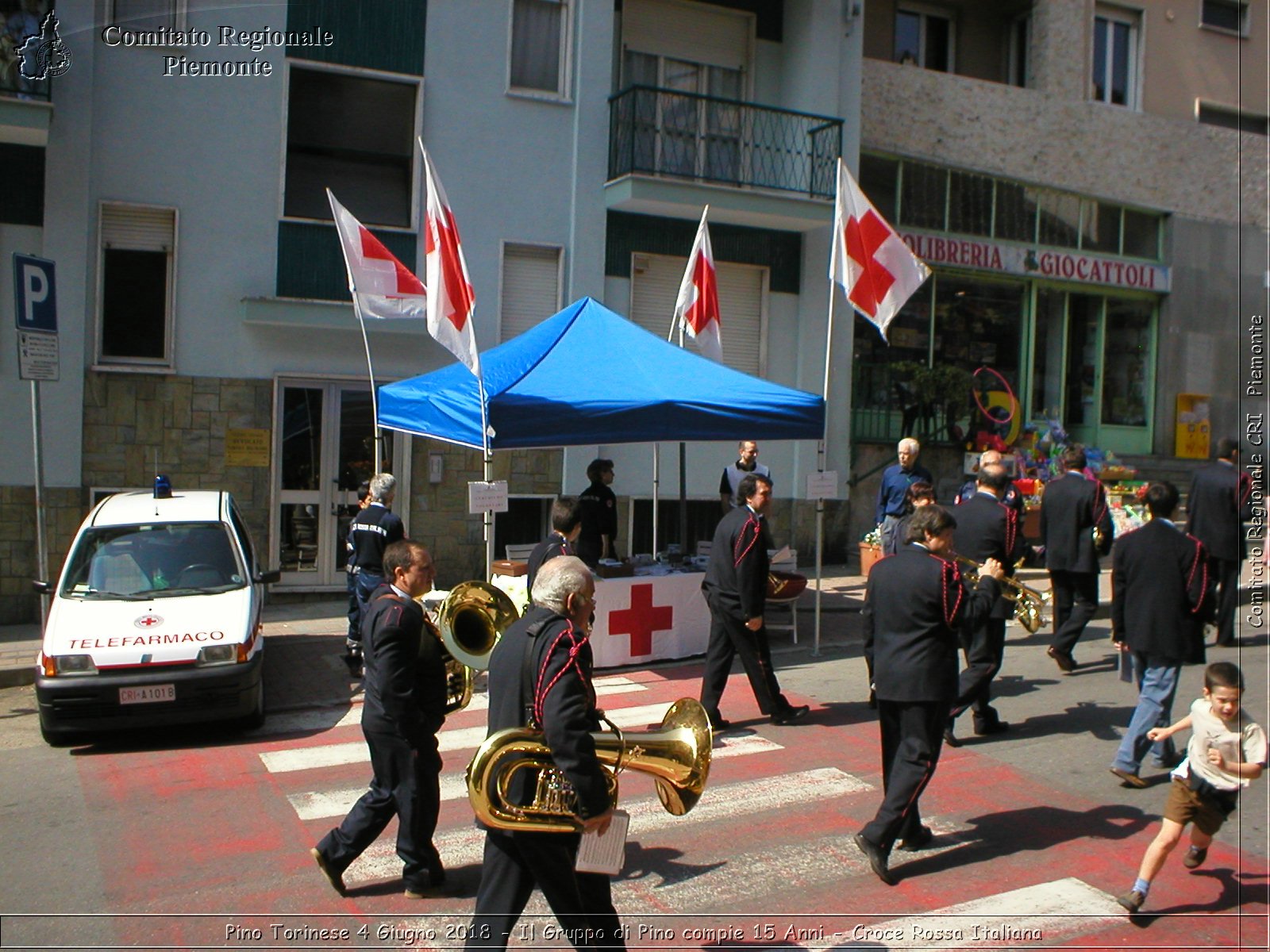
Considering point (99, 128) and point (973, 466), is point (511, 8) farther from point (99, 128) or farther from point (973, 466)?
point (973, 466)

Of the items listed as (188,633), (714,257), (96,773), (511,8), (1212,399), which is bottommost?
(96,773)

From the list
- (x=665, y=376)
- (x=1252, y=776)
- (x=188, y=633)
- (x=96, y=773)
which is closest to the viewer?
(x=1252, y=776)

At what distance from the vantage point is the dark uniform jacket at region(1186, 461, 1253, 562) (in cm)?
1050

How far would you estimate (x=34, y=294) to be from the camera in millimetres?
9781

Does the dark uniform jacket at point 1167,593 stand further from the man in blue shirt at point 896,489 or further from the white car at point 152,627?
the white car at point 152,627

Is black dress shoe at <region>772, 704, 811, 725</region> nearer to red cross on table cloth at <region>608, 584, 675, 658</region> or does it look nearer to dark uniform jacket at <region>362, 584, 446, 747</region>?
red cross on table cloth at <region>608, 584, 675, 658</region>

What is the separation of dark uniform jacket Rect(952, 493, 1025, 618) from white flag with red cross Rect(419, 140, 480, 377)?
3.99 meters

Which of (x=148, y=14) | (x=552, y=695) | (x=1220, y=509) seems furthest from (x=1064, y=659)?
(x=148, y=14)

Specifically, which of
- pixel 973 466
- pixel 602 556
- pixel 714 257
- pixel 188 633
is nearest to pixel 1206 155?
pixel 973 466

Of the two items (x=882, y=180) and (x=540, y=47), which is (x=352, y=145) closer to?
(x=540, y=47)

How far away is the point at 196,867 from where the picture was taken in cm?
579

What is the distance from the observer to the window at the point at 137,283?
43.4ft

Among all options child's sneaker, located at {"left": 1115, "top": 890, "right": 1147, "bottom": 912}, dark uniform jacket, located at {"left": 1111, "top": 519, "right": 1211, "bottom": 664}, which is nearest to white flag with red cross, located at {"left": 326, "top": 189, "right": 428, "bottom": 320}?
dark uniform jacket, located at {"left": 1111, "top": 519, "right": 1211, "bottom": 664}

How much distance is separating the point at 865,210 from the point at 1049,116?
11021mm
